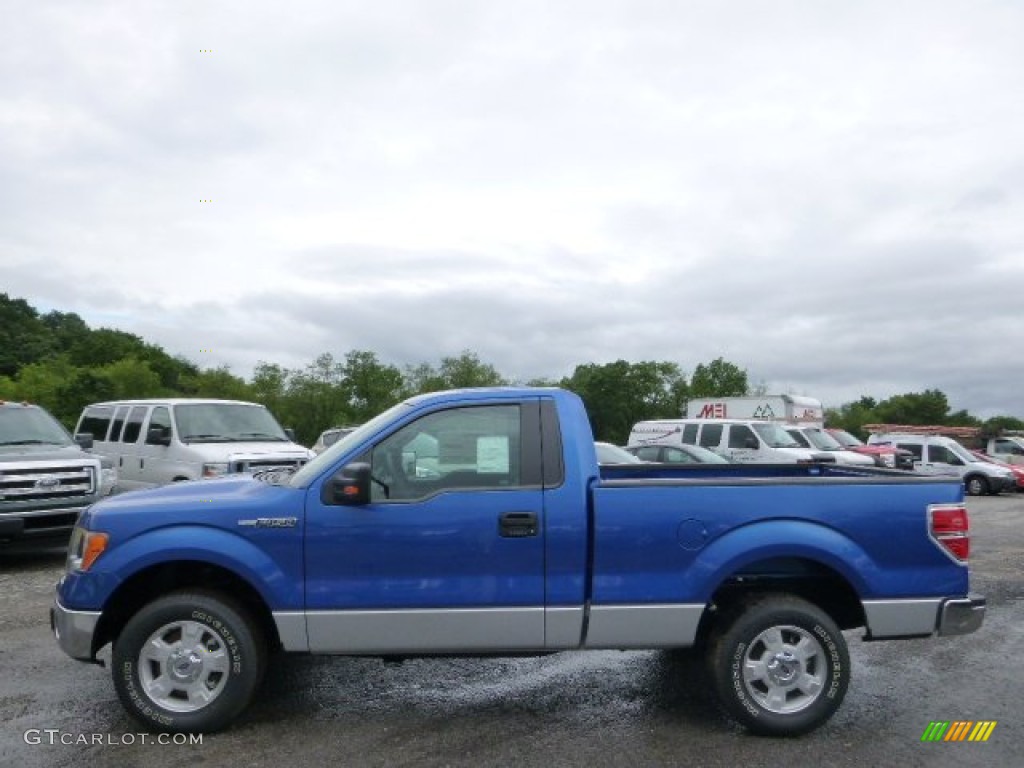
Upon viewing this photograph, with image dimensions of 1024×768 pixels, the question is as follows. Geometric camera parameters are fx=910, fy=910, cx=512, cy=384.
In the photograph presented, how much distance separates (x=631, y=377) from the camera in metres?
91.4

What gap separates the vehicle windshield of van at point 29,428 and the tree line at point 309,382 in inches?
1853

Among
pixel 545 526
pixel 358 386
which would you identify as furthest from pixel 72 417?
pixel 545 526

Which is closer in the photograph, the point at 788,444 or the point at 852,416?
the point at 788,444

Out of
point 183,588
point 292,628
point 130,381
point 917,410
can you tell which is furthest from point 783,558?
point 917,410

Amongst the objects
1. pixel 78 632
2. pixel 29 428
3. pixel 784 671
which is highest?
pixel 29 428

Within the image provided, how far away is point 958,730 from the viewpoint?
5.08 meters

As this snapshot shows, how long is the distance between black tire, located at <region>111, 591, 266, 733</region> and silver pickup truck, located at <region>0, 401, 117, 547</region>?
242 inches

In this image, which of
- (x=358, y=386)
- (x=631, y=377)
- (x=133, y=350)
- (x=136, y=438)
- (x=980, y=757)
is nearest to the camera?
(x=980, y=757)

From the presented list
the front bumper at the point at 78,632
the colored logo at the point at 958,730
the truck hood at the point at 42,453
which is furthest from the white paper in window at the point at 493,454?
the truck hood at the point at 42,453

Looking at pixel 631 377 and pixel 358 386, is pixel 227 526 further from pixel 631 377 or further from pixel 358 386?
pixel 631 377

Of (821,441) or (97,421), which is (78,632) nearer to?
(97,421)

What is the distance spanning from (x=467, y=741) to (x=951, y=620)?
8.88 ft

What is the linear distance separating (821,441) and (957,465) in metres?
6.23

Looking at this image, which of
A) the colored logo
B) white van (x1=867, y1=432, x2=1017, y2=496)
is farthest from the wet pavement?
white van (x1=867, y1=432, x2=1017, y2=496)
